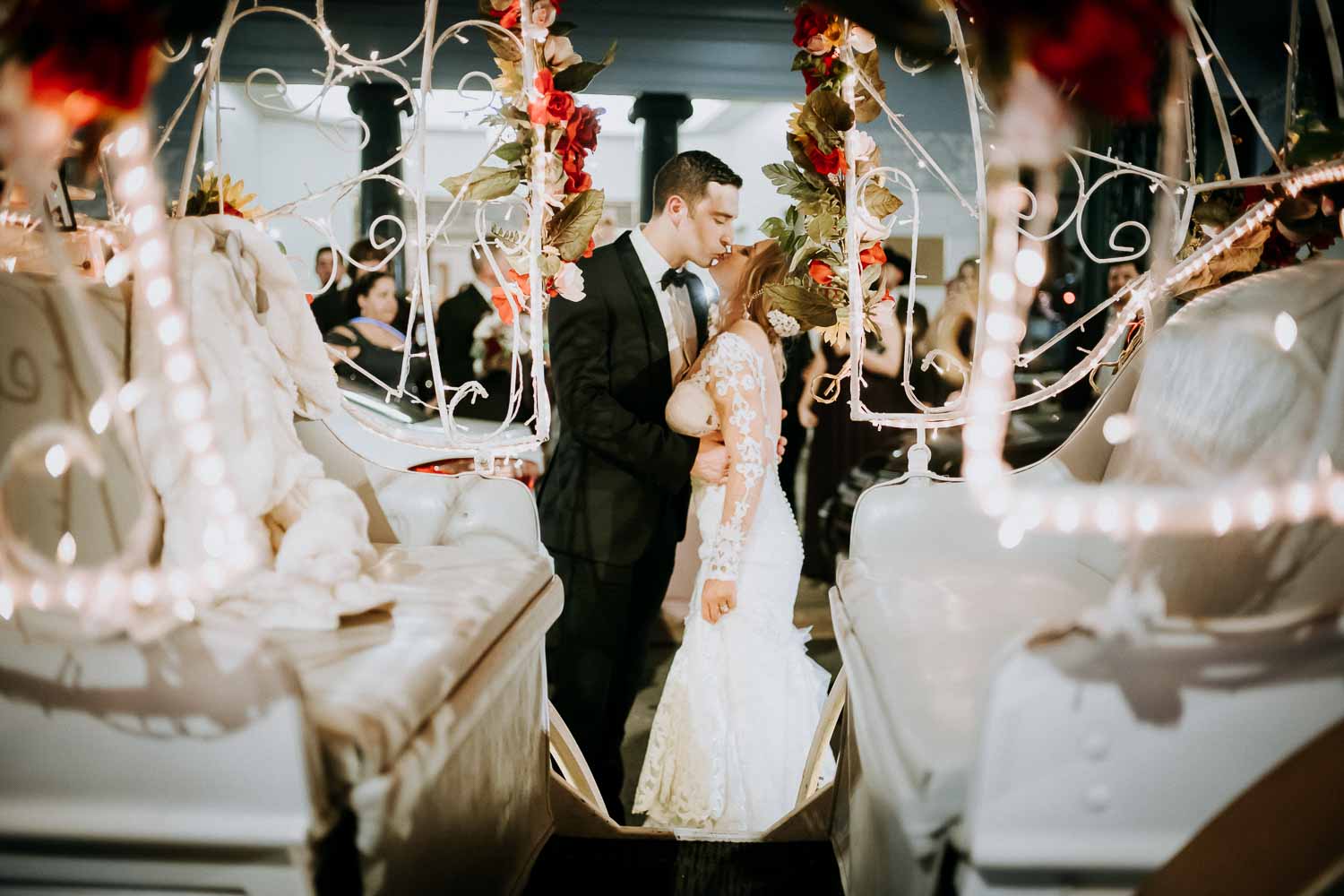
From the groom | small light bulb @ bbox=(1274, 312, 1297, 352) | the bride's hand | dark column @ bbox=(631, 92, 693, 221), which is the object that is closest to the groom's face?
the groom

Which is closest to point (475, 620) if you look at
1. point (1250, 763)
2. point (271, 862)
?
point (271, 862)

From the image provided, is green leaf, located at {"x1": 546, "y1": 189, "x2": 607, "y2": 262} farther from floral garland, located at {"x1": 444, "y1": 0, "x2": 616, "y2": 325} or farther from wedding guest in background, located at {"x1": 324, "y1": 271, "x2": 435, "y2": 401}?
wedding guest in background, located at {"x1": 324, "y1": 271, "x2": 435, "y2": 401}

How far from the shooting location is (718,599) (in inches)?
98.6

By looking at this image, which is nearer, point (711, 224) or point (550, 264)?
point (550, 264)

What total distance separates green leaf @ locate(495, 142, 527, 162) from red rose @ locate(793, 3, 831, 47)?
771 mm

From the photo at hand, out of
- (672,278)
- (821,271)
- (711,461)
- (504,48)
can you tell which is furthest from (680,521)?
(504,48)

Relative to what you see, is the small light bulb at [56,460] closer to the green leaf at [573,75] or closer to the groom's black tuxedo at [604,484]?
the groom's black tuxedo at [604,484]

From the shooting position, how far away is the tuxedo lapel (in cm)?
263

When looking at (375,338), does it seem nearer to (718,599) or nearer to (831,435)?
(831,435)

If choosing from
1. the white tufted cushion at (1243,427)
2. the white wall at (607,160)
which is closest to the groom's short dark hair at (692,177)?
the white tufted cushion at (1243,427)

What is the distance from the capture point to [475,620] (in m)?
1.51

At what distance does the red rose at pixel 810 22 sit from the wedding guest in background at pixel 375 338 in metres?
2.66

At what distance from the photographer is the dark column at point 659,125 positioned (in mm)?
5445

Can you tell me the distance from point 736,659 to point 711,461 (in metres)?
0.56
